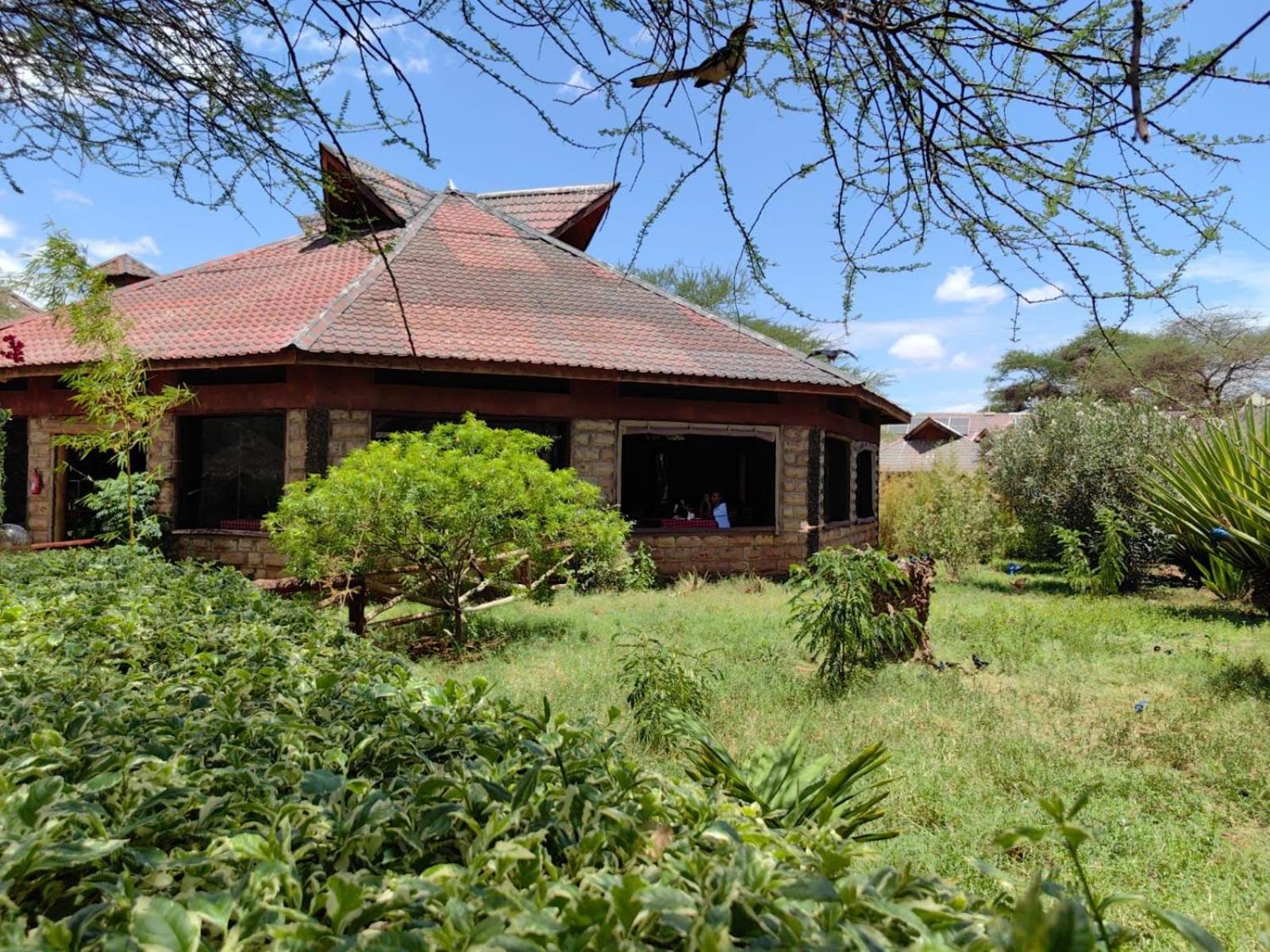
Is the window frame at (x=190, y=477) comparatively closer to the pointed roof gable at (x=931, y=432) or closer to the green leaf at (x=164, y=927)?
the green leaf at (x=164, y=927)

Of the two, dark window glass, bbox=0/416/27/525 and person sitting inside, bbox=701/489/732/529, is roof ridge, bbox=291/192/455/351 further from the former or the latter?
person sitting inside, bbox=701/489/732/529

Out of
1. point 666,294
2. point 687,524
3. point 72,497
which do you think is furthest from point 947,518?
point 72,497

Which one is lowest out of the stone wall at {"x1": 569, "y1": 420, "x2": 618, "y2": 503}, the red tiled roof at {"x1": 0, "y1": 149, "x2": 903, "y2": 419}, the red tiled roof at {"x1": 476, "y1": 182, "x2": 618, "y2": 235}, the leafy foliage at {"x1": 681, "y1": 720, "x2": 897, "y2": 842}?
the leafy foliage at {"x1": 681, "y1": 720, "x2": 897, "y2": 842}

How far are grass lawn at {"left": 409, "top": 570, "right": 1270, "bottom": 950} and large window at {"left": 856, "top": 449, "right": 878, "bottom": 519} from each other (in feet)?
25.8

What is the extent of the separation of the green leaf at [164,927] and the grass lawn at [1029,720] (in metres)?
2.66

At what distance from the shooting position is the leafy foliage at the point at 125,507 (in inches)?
439

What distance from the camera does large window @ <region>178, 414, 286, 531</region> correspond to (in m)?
12.3

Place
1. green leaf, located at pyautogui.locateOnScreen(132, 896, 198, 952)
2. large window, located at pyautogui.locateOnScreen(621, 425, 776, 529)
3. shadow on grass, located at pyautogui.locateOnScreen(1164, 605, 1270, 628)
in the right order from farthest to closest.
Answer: large window, located at pyautogui.locateOnScreen(621, 425, 776, 529) < shadow on grass, located at pyautogui.locateOnScreen(1164, 605, 1270, 628) < green leaf, located at pyautogui.locateOnScreen(132, 896, 198, 952)

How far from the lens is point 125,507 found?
11.3 metres

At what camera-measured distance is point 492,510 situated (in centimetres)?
715

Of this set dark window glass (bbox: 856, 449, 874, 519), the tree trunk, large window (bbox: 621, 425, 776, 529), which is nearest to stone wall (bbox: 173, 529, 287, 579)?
large window (bbox: 621, 425, 776, 529)

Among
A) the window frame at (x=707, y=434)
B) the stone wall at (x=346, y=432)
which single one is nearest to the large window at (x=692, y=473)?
the window frame at (x=707, y=434)

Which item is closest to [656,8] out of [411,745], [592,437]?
[411,745]

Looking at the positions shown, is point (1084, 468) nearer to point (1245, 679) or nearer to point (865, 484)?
point (865, 484)
